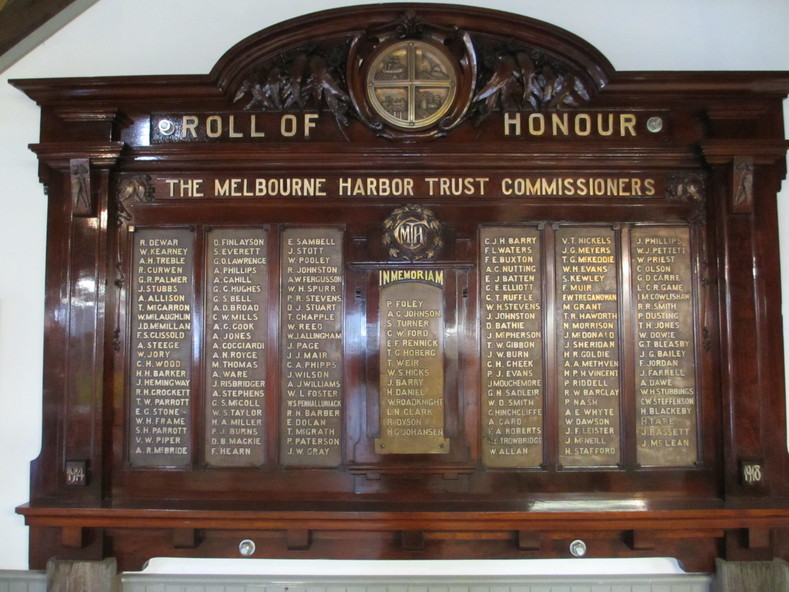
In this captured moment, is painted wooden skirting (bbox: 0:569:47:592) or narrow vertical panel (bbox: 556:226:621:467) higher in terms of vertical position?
narrow vertical panel (bbox: 556:226:621:467)

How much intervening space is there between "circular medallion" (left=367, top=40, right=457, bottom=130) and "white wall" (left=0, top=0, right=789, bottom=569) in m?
0.62

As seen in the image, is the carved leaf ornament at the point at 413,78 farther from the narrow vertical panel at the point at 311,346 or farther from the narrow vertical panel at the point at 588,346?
the narrow vertical panel at the point at 588,346

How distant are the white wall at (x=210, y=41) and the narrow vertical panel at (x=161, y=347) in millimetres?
739

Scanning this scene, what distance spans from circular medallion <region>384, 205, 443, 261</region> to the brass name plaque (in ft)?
0.46

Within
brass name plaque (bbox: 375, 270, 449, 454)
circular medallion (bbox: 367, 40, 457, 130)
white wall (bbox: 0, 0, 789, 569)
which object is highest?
white wall (bbox: 0, 0, 789, 569)

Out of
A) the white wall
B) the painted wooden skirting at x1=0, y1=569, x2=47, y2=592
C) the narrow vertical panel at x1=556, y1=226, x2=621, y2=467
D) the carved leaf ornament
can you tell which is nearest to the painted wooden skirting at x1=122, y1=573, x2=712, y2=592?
the painted wooden skirting at x1=0, y1=569, x2=47, y2=592

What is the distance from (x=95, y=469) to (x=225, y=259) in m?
1.48

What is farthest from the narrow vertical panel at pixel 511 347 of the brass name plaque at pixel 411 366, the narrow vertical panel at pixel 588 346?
the brass name plaque at pixel 411 366

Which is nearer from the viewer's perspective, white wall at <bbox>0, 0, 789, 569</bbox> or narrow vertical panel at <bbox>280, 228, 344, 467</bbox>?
narrow vertical panel at <bbox>280, 228, 344, 467</bbox>

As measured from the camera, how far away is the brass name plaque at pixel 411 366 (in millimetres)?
3539

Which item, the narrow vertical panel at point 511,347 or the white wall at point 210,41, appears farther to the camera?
the white wall at point 210,41

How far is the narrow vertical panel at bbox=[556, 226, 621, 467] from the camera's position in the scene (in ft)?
11.7

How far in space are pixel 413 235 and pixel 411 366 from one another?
31.9 inches

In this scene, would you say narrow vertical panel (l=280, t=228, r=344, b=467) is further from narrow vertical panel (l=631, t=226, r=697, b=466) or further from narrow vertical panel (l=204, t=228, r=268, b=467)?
narrow vertical panel (l=631, t=226, r=697, b=466)
